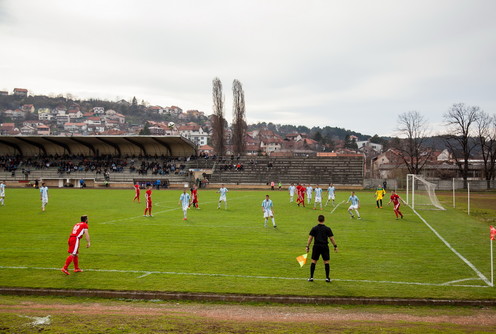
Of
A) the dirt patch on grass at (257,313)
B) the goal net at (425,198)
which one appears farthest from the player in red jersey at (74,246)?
the goal net at (425,198)

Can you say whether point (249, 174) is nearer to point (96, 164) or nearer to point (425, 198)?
point (96, 164)

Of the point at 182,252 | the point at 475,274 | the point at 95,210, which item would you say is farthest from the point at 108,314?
the point at 95,210

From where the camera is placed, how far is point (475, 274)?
43.7 feet

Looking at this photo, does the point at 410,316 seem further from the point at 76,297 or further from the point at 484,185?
the point at 484,185

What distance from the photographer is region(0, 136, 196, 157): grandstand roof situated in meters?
74.0

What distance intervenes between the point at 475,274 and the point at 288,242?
25.3 ft

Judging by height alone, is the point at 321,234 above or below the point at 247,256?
above

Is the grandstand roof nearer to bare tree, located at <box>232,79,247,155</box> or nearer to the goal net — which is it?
bare tree, located at <box>232,79,247,155</box>

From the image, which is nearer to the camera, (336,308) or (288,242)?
(336,308)

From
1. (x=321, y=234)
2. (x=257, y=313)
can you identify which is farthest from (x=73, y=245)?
(x=321, y=234)

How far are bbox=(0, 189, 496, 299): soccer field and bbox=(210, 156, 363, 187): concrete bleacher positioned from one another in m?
39.2

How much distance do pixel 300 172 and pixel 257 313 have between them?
5983 centimetres

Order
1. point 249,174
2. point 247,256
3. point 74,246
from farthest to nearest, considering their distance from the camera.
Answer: point 249,174 → point 247,256 → point 74,246

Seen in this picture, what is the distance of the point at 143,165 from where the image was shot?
74.3m
